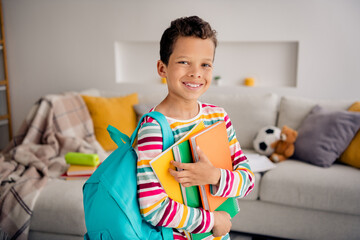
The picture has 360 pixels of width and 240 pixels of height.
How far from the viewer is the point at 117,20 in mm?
3424

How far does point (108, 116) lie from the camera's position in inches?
110

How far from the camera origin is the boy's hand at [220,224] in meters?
0.92

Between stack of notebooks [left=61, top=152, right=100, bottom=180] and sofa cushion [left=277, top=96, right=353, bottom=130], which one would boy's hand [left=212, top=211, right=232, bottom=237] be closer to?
stack of notebooks [left=61, top=152, right=100, bottom=180]

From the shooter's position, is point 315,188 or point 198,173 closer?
point 198,173

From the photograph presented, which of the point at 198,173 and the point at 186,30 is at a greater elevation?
the point at 186,30

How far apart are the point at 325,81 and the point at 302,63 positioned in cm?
26

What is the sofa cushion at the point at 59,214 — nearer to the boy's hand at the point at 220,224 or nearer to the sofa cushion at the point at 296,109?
the boy's hand at the point at 220,224

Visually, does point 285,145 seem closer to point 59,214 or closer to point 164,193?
point 59,214

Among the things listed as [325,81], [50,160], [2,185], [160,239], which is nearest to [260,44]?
[325,81]

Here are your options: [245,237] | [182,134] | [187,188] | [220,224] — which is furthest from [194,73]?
[245,237]

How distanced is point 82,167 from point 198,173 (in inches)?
54.1

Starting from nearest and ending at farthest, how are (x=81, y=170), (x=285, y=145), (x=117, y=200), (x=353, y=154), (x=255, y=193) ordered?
1. (x=117, y=200)
2. (x=81, y=170)
3. (x=255, y=193)
4. (x=353, y=154)
5. (x=285, y=145)

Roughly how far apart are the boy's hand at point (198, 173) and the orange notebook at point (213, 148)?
0.02 metres

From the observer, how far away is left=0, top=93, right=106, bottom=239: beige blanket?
6.02ft
